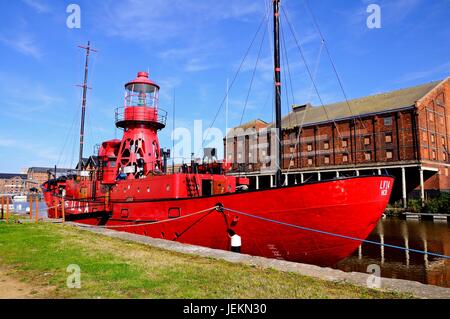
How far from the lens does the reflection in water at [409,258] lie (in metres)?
12.3

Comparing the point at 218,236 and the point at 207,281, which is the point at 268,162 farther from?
the point at 207,281

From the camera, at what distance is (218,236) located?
452 inches

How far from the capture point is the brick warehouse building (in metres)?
40.8

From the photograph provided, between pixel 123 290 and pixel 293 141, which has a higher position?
pixel 293 141

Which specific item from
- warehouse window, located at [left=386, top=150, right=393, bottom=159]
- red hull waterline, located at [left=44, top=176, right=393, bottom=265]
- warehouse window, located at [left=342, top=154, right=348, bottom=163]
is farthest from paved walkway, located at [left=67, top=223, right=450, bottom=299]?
warehouse window, located at [left=342, top=154, right=348, bottom=163]

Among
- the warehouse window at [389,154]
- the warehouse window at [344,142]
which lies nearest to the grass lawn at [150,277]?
the warehouse window at [389,154]

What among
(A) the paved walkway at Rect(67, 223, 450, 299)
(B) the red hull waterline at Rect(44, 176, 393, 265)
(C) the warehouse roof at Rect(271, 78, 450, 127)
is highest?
(C) the warehouse roof at Rect(271, 78, 450, 127)

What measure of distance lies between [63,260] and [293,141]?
147 ft

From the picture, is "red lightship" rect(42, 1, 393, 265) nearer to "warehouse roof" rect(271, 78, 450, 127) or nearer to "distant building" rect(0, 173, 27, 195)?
"warehouse roof" rect(271, 78, 450, 127)

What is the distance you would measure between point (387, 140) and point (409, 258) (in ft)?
100

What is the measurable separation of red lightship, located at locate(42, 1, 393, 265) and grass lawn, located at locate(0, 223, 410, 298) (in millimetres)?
2740

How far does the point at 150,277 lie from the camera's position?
242 inches

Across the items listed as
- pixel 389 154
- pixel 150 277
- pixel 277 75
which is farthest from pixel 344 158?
pixel 150 277
